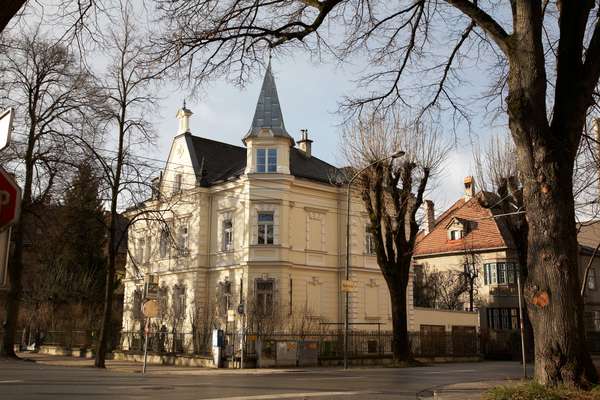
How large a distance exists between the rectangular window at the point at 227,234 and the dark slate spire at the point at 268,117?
5.14 metres

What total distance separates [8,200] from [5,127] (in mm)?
553

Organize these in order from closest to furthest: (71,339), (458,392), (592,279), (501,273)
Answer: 1. (458,392)
2. (71,339)
3. (501,273)
4. (592,279)

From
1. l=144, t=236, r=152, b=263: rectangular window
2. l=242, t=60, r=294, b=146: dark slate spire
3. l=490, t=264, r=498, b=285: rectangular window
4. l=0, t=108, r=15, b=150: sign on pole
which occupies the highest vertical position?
l=242, t=60, r=294, b=146: dark slate spire

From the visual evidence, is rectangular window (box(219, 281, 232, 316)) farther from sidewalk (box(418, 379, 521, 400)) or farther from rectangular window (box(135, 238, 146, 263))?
sidewalk (box(418, 379, 521, 400))

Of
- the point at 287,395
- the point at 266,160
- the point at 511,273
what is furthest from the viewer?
the point at 511,273

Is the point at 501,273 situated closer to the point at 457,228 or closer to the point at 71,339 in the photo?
the point at 457,228

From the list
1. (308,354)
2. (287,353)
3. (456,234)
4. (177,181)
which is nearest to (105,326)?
(287,353)

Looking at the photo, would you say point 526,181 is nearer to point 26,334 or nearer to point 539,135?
point 539,135

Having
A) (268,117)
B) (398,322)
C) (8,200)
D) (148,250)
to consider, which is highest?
(268,117)

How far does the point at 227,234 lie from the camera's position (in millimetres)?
38281

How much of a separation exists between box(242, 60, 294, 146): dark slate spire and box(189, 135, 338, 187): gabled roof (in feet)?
8.08

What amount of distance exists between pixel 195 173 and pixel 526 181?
3101 centimetres

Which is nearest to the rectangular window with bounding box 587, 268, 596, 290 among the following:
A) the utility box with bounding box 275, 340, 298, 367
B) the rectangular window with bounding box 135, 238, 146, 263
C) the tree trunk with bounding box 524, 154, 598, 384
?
the utility box with bounding box 275, 340, 298, 367

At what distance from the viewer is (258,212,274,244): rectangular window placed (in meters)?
36.4
